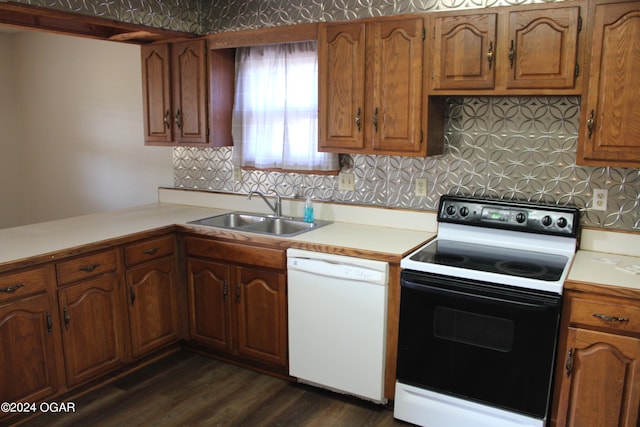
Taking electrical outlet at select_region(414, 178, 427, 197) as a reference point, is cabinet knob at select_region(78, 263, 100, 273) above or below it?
below

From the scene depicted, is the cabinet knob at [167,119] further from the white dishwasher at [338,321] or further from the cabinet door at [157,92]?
the white dishwasher at [338,321]

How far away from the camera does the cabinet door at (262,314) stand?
2980mm

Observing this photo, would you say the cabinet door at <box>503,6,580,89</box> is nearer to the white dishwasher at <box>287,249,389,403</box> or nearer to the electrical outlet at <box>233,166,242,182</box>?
the white dishwasher at <box>287,249,389,403</box>

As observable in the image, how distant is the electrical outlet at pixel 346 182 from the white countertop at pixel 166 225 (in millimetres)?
128

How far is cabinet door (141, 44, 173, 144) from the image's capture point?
3.62m

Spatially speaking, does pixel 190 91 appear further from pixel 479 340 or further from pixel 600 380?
pixel 600 380

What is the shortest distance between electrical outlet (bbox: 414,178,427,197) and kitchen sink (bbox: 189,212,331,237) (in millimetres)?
590

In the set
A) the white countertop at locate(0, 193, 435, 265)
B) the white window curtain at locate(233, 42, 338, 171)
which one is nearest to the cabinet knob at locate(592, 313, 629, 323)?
the white countertop at locate(0, 193, 435, 265)

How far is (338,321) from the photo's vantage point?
274 centimetres

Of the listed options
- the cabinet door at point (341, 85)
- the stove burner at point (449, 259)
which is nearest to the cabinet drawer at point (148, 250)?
the cabinet door at point (341, 85)

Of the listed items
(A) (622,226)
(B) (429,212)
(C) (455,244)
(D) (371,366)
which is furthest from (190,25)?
(A) (622,226)

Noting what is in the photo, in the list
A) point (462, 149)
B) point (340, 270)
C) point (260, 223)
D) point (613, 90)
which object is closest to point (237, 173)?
point (260, 223)

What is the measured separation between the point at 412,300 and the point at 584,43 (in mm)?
1380

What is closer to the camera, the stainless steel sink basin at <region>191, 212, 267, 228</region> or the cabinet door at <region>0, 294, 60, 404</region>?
the cabinet door at <region>0, 294, 60, 404</region>
